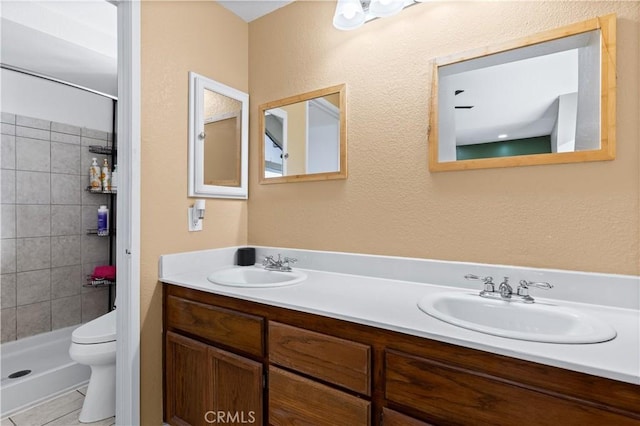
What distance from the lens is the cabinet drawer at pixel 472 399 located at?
678 millimetres

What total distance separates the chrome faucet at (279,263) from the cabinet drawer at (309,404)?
1.92 ft

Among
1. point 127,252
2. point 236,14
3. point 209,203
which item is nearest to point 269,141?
point 209,203

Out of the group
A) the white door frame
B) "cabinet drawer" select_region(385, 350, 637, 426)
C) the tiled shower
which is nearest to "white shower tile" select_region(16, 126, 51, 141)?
the tiled shower

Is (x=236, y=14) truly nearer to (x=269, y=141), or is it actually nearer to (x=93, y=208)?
(x=269, y=141)

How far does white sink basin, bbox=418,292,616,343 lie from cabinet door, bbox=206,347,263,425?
2.32ft

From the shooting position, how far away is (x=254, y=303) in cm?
120

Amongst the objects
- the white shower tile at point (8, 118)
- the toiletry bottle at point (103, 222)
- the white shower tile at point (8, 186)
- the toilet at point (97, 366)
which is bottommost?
the toilet at point (97, 366)

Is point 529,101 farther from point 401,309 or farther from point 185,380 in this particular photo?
point 185,380

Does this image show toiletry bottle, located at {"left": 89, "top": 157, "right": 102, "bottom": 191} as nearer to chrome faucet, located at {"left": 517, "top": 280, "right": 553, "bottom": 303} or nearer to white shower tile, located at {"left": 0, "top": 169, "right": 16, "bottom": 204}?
white shower tile, located at {"left": 0, "top": 169, "right": 16, "bottom": 204}

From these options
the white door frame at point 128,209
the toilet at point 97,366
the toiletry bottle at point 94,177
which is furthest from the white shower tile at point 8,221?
the white door frame at point 128,209

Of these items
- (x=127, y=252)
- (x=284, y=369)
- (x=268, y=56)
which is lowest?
(x=284, y=369)

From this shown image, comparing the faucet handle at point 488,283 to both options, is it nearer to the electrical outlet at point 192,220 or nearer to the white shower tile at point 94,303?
the electrical outlet at point 192,220

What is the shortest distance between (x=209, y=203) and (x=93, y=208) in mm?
1571

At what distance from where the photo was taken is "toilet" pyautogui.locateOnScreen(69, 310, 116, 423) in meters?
1.60
